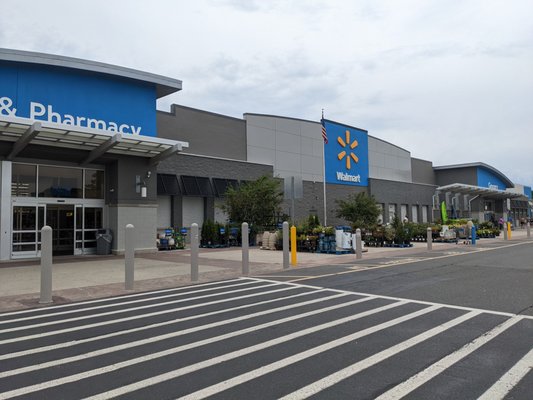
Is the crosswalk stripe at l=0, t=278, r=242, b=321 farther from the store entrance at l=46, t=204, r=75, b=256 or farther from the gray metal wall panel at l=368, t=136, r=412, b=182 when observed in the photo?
the gray metal wall panel at l=368, t=136, r=412, b=182

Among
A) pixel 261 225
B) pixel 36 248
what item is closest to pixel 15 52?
pixel 36 248

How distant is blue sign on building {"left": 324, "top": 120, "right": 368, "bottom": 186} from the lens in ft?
128

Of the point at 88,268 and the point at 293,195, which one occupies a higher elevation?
the point at 293,195

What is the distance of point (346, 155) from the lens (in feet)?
134

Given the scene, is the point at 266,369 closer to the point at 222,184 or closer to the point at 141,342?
the point at 141,342

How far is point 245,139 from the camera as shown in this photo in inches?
1238

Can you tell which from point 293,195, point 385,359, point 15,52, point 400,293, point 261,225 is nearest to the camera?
point 385,359

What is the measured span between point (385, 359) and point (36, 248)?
57.5 ft

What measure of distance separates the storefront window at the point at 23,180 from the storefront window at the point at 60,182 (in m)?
0.32

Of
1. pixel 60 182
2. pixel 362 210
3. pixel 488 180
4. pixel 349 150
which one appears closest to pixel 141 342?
pixel 60 182

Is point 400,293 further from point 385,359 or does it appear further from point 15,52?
point 15,52

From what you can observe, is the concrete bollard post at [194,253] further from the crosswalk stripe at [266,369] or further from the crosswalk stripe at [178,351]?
the crosswalk stripe at [266,369]

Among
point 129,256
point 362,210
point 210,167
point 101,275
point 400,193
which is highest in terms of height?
point 210,167

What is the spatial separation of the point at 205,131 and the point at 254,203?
632 cm
